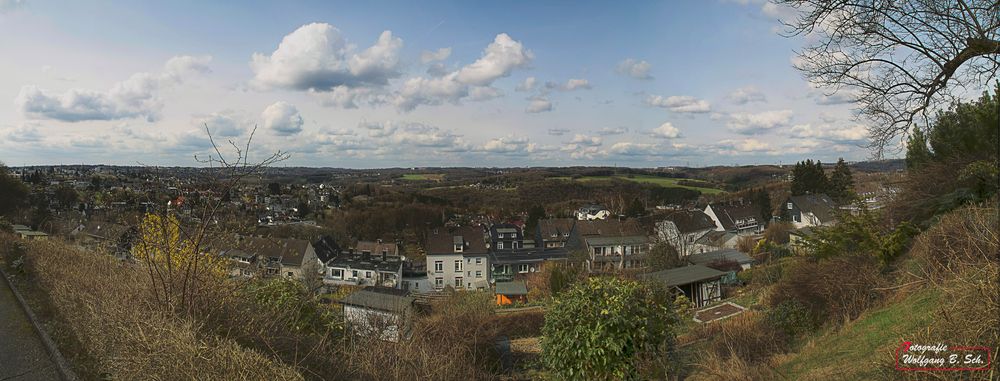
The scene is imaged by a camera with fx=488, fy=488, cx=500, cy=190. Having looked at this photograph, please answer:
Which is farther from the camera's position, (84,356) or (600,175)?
(600,175)

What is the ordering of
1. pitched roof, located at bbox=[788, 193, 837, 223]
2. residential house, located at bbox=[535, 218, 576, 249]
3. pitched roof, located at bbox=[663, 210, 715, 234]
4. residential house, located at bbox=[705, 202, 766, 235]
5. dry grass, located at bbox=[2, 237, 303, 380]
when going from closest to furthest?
dry grass, located at bbox=[2, 237, 303, 380], pitched roof, located at bbox=[663, 210, 715, 234], pitched roof, located at bbox=[788, 193, 837, 223], residential house, located at bbox=[535, 218, 576, 249], residential house, located at bbox=[705, 202, 766, 235]

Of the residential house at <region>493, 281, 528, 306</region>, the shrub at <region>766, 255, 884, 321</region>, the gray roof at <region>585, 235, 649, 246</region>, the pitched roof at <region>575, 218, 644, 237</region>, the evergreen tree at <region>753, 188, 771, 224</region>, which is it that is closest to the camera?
the shrub at <region>766, 255, 884, 321</region>

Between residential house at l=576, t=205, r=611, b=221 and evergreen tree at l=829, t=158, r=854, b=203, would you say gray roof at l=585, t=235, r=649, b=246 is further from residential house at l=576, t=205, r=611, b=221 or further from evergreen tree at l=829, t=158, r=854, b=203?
evergreen tree at l=829, t=158, r=854, b=203

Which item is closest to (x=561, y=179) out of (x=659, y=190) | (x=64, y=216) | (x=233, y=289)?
(x=659, y=190)

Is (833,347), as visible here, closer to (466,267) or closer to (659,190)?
(466,267)

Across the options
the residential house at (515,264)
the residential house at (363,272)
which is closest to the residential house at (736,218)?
the residential house at (515,264)

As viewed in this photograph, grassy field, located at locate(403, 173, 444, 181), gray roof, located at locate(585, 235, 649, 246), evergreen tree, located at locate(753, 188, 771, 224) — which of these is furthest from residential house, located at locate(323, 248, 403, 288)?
grassy field, located at locate(403, 173, 444, 181)

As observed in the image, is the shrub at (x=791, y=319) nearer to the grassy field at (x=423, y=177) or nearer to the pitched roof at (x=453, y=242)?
the pitched roof at (x=453, y=242)
